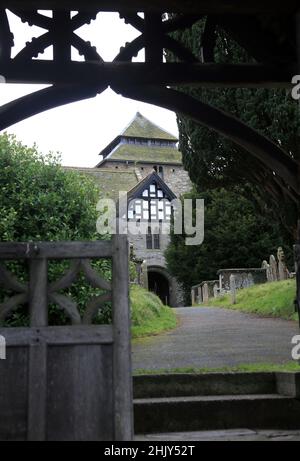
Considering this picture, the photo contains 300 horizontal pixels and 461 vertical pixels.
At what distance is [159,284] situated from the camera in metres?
45.4

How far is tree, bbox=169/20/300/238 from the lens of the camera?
9.80 metres

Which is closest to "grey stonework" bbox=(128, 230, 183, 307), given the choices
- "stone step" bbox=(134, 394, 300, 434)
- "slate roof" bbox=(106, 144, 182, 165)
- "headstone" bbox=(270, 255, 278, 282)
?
"slate roof" bbox=(106, 144, 182, 165)

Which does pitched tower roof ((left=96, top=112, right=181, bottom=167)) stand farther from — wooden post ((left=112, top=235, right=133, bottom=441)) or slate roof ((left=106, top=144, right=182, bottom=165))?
wooden post ((left=112, top=235, right=133, bottom=441))

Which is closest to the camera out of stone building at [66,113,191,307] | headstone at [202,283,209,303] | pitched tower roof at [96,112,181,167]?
headstone at [202,283,209,303]

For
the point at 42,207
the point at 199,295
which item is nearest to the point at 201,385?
the point at 42,207

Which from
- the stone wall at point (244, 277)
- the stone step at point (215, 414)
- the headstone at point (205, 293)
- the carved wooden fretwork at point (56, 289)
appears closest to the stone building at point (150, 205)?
the headstone at point (205, 293)

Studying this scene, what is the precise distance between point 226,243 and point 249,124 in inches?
893

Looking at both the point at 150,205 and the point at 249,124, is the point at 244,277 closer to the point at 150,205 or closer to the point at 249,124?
the point at 249,124

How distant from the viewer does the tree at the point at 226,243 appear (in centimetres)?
3231

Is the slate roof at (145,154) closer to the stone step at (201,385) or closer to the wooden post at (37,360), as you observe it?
the stone step at (201,385)

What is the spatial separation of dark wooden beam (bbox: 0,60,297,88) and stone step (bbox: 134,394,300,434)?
2763mm

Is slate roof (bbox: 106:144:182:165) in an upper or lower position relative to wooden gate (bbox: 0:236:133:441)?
upper

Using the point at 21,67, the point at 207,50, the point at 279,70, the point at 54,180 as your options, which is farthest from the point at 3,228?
the point at 279,70

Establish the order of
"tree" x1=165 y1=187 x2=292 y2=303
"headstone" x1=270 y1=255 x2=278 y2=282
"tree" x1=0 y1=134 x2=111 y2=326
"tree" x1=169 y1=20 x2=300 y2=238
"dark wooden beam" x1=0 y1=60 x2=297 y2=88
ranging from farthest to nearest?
"tree" x1=165 y1=187 x2=292 y2=303 < "headstone" x1=270 y1=255 x2=278 y2=282 < "tree" x1=169 y1=20 x2=300 y2=238 < "tree" x1=0 y1=134 x2=111 y2=326 < "dark wooden beam" x1=0 y1=60 x2=297 y2=88
